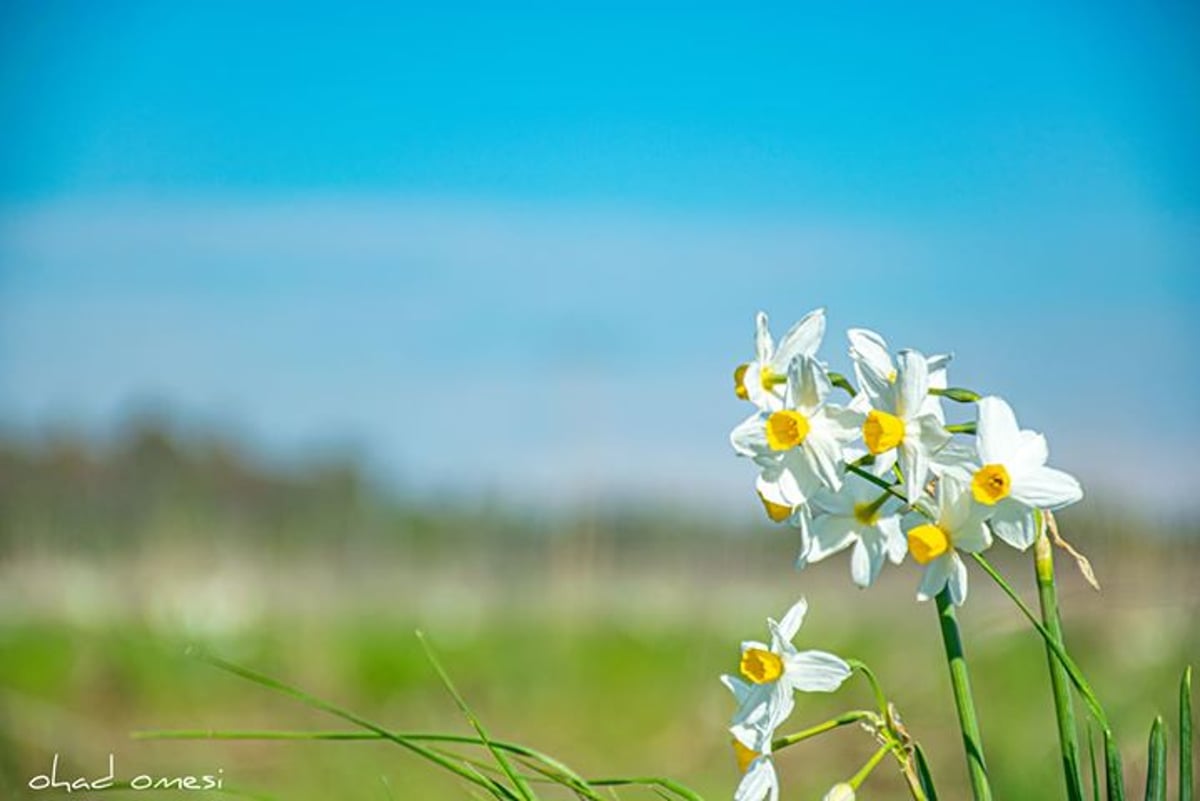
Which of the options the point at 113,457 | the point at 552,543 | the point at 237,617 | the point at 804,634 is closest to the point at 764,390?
the point at 804,634

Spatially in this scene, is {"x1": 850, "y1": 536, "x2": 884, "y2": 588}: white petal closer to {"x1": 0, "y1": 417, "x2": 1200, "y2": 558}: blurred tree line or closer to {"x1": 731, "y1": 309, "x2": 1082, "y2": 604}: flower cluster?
{"x1": 731, "y1": 309, "x2": 1082, "y2": 604}: flower cluster

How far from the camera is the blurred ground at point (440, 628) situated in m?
2.53

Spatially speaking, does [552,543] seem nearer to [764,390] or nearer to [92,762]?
[92,762]

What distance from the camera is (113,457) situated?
10148 millimetres

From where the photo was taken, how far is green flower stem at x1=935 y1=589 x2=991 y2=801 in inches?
21.9

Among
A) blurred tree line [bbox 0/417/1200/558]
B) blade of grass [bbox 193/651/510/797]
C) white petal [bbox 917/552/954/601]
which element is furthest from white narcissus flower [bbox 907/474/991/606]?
blurred tree line [bbox 0/417/1200/558]

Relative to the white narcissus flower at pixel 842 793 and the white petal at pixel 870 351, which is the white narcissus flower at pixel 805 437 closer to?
the white petal at pixel 870 351

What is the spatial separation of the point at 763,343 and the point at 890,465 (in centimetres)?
9

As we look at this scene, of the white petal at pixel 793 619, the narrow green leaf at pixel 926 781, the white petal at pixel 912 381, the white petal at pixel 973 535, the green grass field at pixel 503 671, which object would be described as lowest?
the green grass field at pixel 503 671

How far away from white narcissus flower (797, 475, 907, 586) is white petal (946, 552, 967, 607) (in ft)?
0.11

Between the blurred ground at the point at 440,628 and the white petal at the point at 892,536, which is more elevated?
the white petal at the point at 892,536

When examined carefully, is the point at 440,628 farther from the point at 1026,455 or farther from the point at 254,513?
the point at 1026,455

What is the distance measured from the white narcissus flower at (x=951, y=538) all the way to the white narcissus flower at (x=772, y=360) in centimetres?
9

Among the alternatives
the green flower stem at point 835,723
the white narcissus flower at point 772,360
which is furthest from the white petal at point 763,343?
the green flower stem at point 835,723
